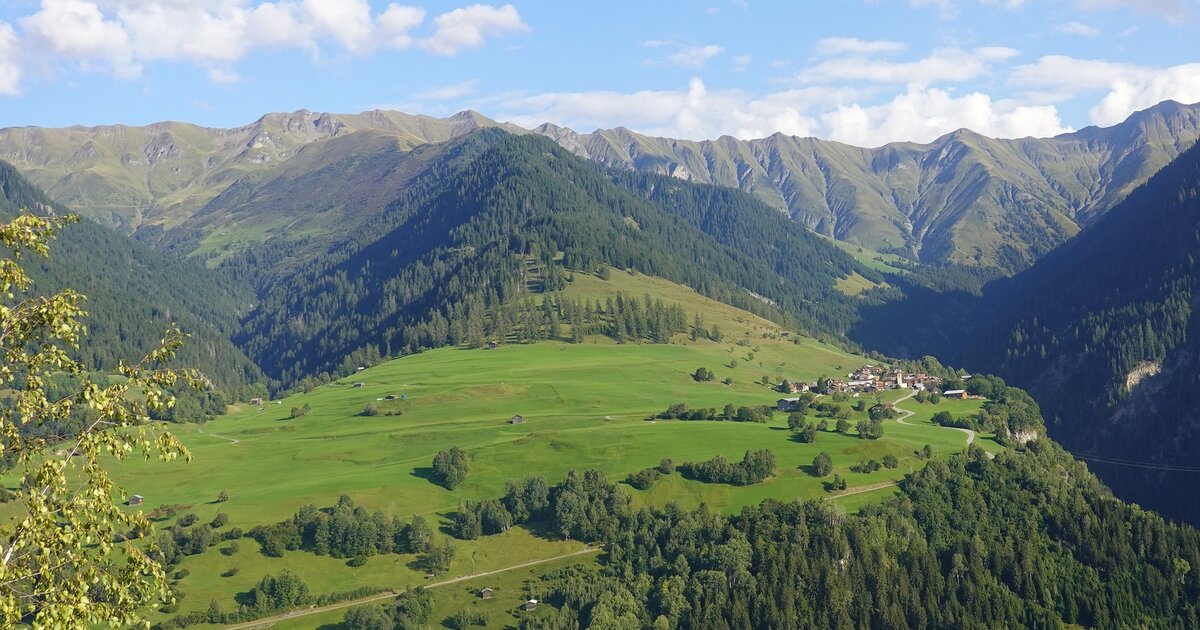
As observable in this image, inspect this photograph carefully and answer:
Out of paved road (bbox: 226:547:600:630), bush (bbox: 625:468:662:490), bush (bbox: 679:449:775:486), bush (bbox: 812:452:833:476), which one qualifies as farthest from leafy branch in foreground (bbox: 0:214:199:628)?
bush (bbox: 812:452:833:476)

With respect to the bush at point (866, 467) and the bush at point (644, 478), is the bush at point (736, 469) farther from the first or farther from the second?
the bush at point (866, 467)

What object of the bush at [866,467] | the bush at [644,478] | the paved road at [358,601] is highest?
the bush at [644,478]

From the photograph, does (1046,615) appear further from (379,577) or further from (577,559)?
(379,577)

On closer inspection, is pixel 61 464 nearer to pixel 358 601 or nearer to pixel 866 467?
pixel 358 601

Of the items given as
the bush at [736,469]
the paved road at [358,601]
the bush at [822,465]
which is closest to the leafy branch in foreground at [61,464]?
the paved road at [358,601]

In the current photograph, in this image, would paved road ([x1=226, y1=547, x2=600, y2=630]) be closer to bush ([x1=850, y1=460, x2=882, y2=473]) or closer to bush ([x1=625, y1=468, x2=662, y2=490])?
bush ([x1=625, y1=468, x2=662, y2=490])

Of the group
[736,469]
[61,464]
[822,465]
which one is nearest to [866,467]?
[822,465]

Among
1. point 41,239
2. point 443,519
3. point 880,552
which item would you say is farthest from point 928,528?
point 41,239

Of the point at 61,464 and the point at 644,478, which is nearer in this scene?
the point at 61,464
